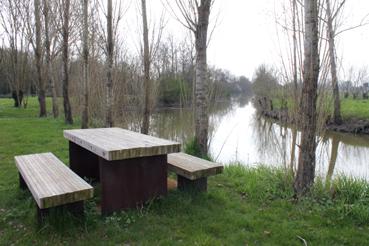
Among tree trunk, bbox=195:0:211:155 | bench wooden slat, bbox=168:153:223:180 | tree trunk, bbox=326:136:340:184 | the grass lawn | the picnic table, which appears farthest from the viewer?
tree trunk, bbox=326:136:340:184

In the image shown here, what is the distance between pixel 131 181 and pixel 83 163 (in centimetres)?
124

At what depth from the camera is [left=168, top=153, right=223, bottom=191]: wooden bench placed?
2717mm

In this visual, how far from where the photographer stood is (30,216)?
2504 mm

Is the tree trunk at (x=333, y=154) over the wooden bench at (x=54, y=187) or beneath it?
beneath

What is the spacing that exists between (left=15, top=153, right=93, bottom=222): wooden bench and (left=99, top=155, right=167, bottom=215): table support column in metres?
0.21

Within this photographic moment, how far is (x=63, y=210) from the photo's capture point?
7.34 feet

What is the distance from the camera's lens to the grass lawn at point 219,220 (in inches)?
85.1

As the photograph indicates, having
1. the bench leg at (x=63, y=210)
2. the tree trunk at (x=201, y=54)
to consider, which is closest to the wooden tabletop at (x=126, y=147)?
the bench leg at (x=63, y=210)

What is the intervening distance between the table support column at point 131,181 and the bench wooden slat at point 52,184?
0.72 ft

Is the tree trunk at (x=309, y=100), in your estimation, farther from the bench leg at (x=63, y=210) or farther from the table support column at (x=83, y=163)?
the table support column at (x=83, y=163)

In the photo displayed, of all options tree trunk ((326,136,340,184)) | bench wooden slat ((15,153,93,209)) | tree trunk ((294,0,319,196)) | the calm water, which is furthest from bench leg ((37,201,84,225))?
tree trunk ((326,136,340,184))

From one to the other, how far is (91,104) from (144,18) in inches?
128

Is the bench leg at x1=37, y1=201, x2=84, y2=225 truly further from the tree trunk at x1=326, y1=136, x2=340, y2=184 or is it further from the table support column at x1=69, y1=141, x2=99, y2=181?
the tree trunk at x1=326, y1=136, x2=340, y2=184

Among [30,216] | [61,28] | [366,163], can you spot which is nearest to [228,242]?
[30,216]
